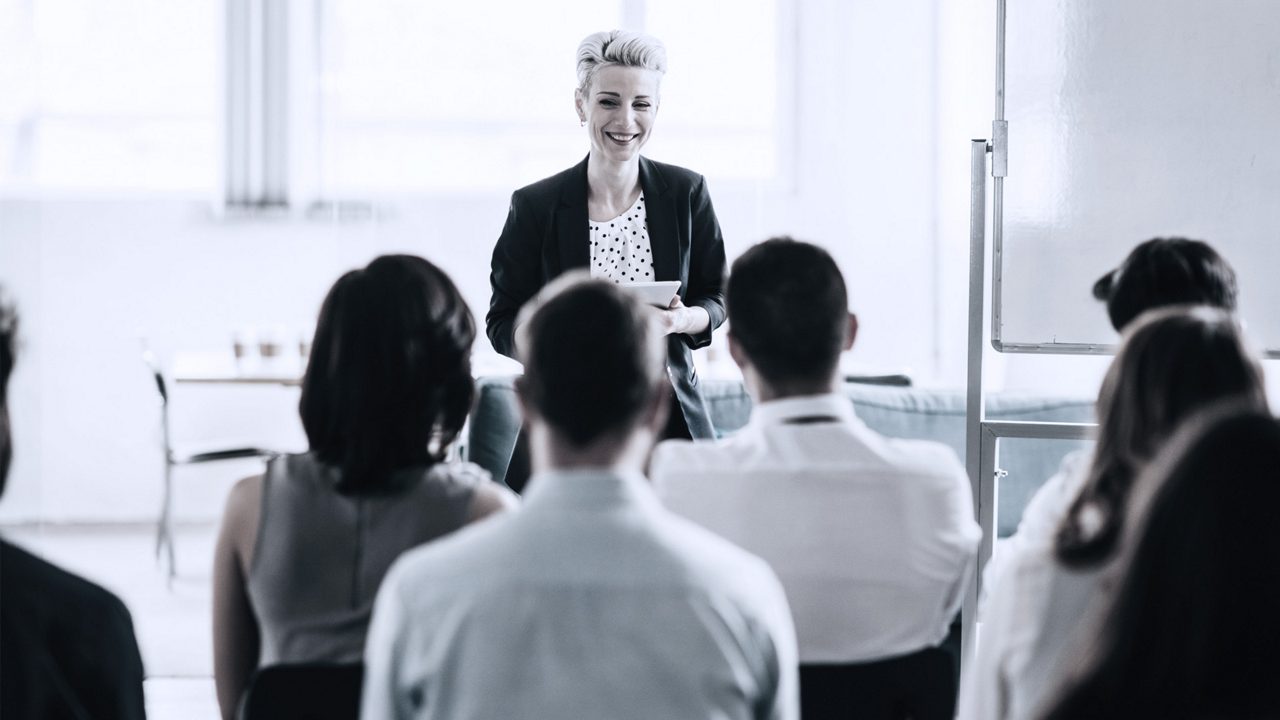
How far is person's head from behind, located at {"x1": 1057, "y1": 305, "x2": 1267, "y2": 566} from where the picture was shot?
3.54 feet

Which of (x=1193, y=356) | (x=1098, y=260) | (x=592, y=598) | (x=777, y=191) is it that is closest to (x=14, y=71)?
(x=592, y=598)

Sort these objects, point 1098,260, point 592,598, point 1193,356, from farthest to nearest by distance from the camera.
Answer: point 1098,260 < point 1193,356 < point 592,598

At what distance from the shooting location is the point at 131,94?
560 cm

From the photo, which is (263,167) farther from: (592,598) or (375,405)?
(592,598)

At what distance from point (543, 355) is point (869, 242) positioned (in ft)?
16.6

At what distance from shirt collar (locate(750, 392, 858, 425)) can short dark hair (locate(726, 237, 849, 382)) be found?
0.04 metres

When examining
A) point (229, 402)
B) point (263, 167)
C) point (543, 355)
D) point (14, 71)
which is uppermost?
point (263, 167)

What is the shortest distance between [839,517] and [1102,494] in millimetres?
282

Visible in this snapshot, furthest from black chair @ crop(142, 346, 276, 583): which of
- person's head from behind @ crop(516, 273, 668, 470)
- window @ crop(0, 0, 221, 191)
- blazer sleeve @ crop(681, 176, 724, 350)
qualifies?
person's head from behind @ crop(516, 273, 668, 470)

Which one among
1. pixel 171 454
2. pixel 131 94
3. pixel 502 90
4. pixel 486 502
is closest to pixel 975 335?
pixel 486 502

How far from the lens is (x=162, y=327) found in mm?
5551

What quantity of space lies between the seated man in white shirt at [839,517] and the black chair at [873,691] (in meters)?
0.02

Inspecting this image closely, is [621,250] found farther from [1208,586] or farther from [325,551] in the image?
[1208,586]

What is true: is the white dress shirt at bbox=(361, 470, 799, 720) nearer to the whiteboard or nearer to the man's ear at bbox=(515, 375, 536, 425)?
the man's ear at bbox=(515, 375, 536, 425)
